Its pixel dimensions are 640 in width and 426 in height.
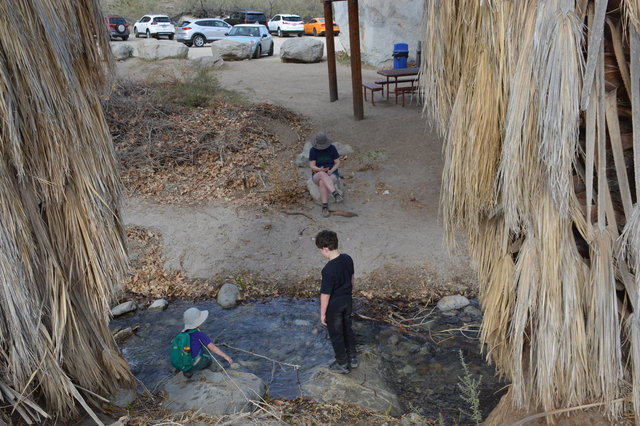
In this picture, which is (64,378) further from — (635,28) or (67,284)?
(635,28)

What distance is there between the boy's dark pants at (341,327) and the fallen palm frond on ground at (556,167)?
1.54m

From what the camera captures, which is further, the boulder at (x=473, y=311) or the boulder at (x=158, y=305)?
the boulder at (x=158, y=305)

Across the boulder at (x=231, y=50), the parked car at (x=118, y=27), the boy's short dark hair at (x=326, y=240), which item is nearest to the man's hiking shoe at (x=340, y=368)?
the boy's short dark hair at (x=326, y=240)

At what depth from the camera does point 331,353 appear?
611cm

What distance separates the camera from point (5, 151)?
12.7ft

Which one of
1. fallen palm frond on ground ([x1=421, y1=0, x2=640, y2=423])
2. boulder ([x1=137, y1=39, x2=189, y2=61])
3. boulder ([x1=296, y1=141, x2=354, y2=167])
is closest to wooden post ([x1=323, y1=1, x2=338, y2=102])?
boulder ([x1=296, y1=141, x2=354, y2=167])

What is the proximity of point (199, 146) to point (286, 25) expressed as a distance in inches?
843

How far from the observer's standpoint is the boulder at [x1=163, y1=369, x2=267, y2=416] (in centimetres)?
479

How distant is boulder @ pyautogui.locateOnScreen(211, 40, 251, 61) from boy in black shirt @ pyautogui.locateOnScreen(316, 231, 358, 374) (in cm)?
1723

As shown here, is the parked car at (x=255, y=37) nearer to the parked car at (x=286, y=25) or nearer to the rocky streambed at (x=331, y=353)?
the parked car at (x=286, y=25)

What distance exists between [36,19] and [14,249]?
160 cm

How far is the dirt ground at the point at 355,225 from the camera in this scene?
7916 millimetres

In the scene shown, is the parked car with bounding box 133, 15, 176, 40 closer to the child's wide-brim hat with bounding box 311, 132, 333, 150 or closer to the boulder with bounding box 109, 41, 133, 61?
the boulder with bounding box 109, 41, 133, 61

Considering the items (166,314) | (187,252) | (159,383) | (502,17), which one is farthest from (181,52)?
(502,17)
